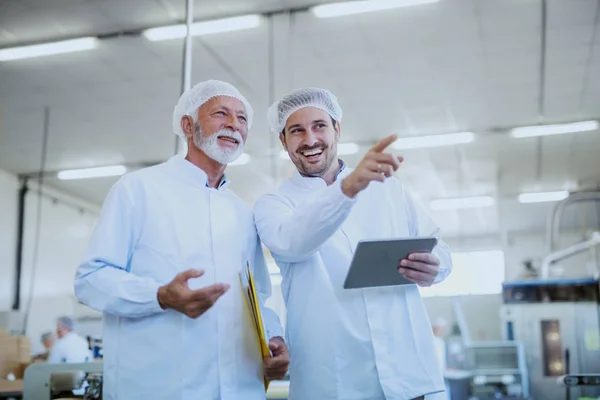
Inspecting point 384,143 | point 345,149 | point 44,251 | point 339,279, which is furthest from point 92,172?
point 384,143

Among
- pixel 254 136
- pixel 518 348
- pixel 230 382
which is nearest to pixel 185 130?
pixel 230 382

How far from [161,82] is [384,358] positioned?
657cm

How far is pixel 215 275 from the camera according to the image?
1.94m

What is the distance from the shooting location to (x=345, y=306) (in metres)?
1.94

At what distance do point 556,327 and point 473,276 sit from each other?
777cm

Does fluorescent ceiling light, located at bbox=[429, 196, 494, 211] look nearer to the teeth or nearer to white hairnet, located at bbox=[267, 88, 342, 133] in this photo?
white hairnet, located at bbox=[267, 88, 342, 133]

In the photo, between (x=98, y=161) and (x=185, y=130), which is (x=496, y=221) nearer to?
(x=98, y=161)

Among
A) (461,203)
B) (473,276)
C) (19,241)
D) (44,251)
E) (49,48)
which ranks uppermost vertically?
(49,48)

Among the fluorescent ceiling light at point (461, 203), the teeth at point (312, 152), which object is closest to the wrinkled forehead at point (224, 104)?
the teeth at point (312, 152)

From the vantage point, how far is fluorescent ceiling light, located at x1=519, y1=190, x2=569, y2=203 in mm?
13539

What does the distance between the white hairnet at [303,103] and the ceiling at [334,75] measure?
4256 millimetres

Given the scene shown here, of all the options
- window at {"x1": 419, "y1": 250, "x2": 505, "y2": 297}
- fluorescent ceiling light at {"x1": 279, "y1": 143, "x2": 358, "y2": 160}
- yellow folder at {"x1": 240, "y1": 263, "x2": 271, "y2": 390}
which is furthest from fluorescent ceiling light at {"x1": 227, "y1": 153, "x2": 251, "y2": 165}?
yellow folder at {"x1": 240, "y1": 263, "x2": 271, "y2": 390}

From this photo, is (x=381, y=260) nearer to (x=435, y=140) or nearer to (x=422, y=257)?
(x=422, y=257)

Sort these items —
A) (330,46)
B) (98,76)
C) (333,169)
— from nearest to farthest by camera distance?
(333,169) < (330,46) < (98,76)
